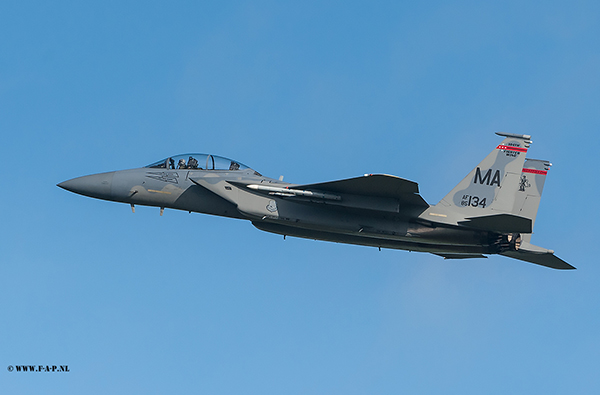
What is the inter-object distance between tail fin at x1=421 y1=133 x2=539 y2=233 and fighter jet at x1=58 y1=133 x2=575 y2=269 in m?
0.03

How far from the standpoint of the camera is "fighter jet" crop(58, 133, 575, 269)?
18906mm

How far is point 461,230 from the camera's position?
1983cm

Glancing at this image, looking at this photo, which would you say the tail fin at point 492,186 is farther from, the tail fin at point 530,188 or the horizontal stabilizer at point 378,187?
the tail fin at point 530,188

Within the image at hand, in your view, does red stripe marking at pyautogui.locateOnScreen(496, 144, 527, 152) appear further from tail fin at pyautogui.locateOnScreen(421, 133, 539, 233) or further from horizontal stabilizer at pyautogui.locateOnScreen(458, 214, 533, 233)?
horizontal stabilizer at pyautogui.locateOnScreen(458, 214, 533, 233)

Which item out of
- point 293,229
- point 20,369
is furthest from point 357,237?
point 20,369

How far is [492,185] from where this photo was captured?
20.5m

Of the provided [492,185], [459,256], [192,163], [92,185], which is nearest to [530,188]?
[492,185]

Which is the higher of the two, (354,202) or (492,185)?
(492,185)

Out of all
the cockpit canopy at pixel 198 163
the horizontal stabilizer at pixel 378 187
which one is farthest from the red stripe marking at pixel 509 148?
the cockpit canopy at pixel 198 163

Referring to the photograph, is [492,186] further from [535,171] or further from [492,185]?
[535,171]

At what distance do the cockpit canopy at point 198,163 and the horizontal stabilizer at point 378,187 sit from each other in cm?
263

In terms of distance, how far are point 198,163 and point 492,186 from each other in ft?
29.9

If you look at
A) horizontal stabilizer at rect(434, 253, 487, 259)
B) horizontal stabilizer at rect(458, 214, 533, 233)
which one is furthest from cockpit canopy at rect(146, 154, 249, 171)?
horizontal stabilizer at rect(434, 253, 487, 259)

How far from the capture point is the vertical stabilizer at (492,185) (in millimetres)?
20234
